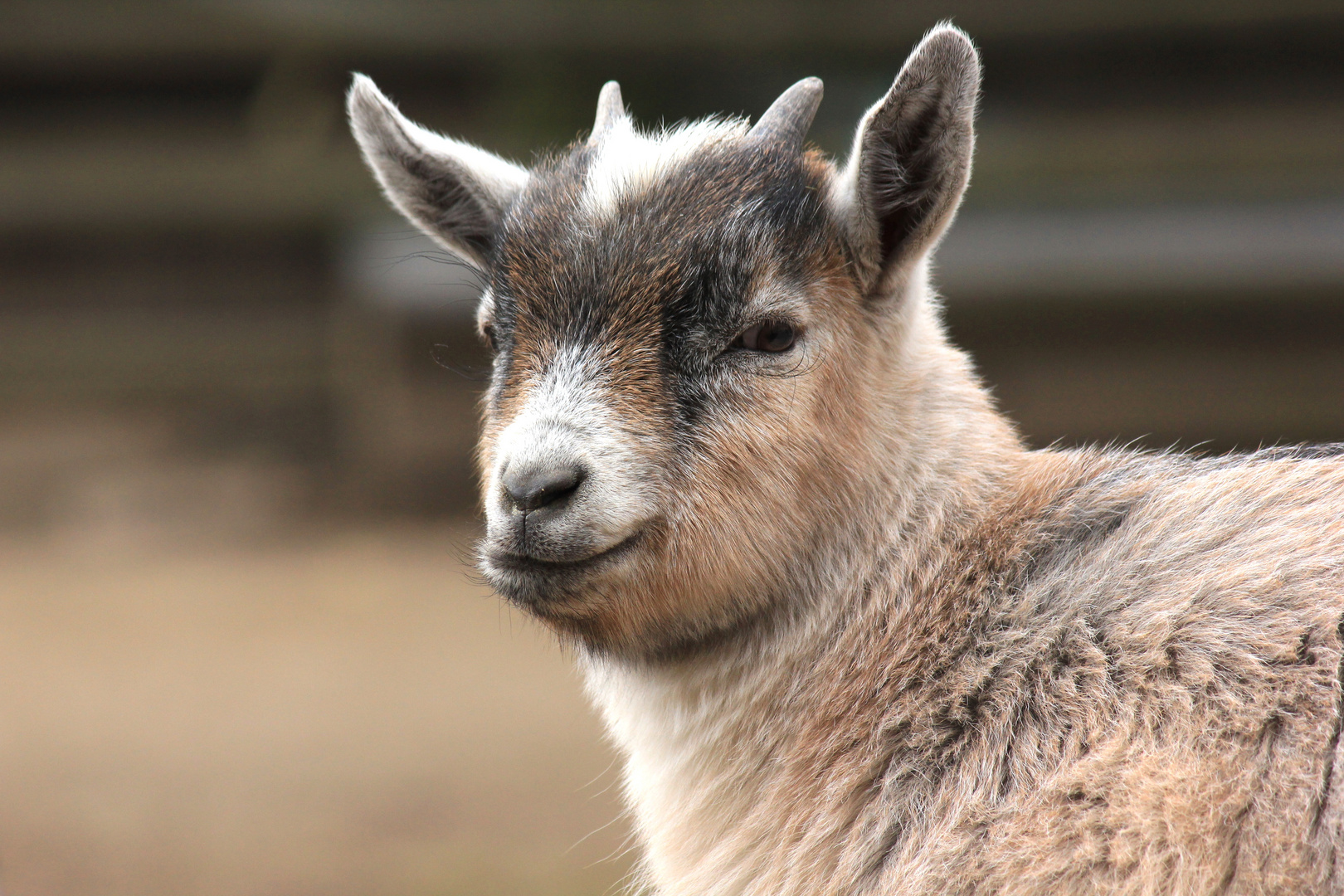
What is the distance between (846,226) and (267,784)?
577cm

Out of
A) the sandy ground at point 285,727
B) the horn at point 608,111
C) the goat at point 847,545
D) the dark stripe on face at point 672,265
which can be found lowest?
the sandy ground at point 285,727

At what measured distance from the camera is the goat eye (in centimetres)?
299

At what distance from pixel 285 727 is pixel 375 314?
406 centimetres

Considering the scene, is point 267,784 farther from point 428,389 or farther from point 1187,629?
point 1187,629

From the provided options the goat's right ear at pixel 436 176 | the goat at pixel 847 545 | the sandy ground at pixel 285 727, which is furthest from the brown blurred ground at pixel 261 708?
the goat's right ear at pixel 436 176

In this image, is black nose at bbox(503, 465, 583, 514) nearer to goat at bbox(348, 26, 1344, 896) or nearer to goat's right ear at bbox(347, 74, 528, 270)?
goat at bbox(348, 26, 1344, 896)

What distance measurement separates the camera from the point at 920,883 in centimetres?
259

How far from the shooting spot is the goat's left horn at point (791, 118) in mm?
3293

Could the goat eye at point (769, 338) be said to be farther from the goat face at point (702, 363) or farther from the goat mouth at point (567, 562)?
the goat mouth at point (567, 562)

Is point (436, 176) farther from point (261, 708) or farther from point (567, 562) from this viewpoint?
point (261, 708)

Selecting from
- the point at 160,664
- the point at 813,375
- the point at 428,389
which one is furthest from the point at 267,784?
the point at 813,375

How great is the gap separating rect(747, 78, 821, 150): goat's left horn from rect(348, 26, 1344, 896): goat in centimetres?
1

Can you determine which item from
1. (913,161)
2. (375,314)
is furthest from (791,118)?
(375,314)

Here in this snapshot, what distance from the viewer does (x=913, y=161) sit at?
307 cm
